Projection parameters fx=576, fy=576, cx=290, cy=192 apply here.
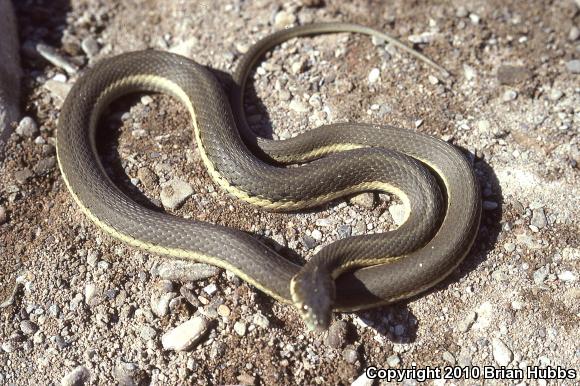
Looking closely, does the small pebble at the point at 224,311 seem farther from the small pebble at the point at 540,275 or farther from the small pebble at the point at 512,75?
the small pebble at the point at 512,75

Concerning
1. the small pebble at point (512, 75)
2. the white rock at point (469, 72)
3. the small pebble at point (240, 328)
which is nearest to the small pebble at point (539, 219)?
the small pebble at point (512, 75)

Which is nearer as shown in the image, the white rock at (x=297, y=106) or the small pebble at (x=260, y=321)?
the small pebble at (x=260, y=321)

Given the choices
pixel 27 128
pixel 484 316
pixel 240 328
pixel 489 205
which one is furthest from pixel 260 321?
pixel 27 128

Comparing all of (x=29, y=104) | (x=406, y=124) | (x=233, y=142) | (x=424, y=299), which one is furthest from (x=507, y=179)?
(x=29, y=104)

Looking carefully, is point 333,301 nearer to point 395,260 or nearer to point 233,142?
point 395,260

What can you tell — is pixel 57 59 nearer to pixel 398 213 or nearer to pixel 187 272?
pixel 187 272

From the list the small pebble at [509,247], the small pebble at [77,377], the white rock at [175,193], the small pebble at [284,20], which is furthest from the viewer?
the small pebble at [284,20]

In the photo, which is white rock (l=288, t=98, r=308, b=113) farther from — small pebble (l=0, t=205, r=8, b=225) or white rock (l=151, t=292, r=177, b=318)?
small pebble (l=0, t=205, r=8, b=225)
